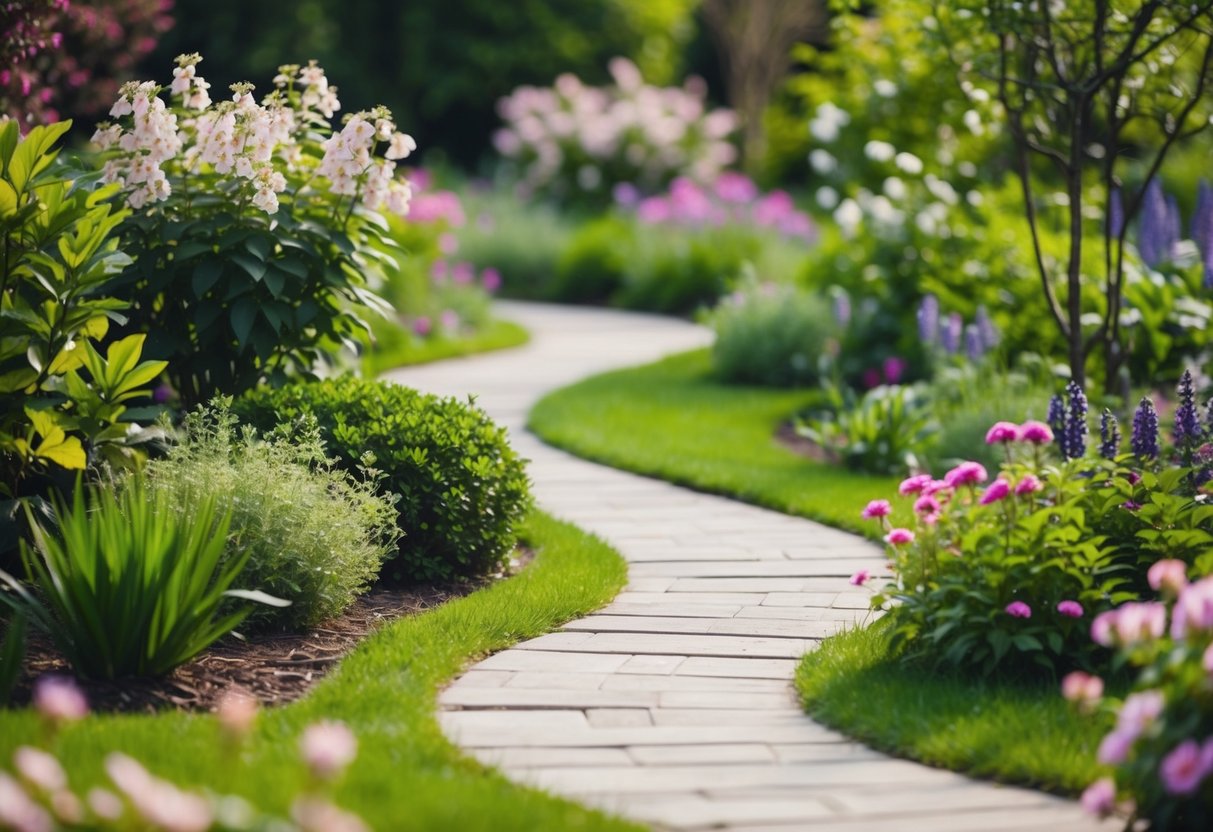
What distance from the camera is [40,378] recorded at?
4.44m

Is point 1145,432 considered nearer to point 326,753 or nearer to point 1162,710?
point 1162,710

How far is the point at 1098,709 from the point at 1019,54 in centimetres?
394

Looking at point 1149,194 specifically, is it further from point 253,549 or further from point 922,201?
point 253,549

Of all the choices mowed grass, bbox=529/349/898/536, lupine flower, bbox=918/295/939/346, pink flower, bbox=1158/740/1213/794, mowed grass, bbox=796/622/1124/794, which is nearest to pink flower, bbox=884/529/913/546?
mowed grass, bbox=796/622/1124/794

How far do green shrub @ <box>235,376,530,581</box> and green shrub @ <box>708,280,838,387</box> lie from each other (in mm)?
4598

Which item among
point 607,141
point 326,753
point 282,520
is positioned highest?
point 607,141

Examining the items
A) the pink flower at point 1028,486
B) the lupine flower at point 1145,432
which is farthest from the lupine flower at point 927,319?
the pink flower at point 1028,486

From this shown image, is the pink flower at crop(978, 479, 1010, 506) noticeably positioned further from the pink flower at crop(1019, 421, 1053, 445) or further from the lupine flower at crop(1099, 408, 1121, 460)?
the lupine flower at crop(1099, 408, 1121, 460)

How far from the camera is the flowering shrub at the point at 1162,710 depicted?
2.66 meters

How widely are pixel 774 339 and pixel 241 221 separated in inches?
197

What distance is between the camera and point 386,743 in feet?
11.0

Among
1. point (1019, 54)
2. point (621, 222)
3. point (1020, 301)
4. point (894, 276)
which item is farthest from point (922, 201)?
point (621, 222)

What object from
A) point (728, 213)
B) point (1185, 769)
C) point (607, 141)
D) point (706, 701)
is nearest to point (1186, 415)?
point (706, 701)

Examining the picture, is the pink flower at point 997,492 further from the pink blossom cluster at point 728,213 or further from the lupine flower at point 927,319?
the pink blossom cluster at point 728,213
